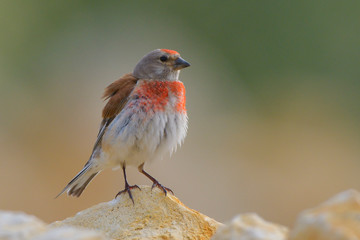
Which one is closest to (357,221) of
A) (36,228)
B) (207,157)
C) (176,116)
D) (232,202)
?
(36,228)

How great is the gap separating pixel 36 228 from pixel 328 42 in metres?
19.7

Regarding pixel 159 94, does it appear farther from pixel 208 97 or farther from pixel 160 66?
pixel 208 97

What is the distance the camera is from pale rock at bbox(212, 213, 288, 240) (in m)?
2.92

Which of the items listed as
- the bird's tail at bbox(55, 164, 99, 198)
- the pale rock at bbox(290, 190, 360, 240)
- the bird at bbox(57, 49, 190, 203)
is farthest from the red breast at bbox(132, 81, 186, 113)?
the pale rock at bbox(290, 190, 360, 240)

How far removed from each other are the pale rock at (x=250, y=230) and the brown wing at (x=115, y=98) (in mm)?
2490

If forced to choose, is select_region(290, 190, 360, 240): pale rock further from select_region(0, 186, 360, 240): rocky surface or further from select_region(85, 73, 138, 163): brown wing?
select_region(85, 73, 138, 163): brown wing

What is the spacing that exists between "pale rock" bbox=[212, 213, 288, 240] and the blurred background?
7.66 m

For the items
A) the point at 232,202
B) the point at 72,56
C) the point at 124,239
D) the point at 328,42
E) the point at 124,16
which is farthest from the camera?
the point at 124,16

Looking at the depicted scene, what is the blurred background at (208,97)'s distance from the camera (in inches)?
494

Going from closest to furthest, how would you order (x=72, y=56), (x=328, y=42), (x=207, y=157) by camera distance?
(x=207, y=157)
(x=72, y=56)
(x=328, y=42)

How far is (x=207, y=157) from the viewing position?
14.7 m

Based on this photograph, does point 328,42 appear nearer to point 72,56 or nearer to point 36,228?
point 72,56

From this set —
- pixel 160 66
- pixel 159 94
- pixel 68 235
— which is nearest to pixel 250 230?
pixel 68 235

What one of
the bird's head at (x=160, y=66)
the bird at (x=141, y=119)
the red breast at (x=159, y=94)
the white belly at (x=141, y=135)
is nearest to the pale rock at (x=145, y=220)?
the bird at (x=141, y=119)
